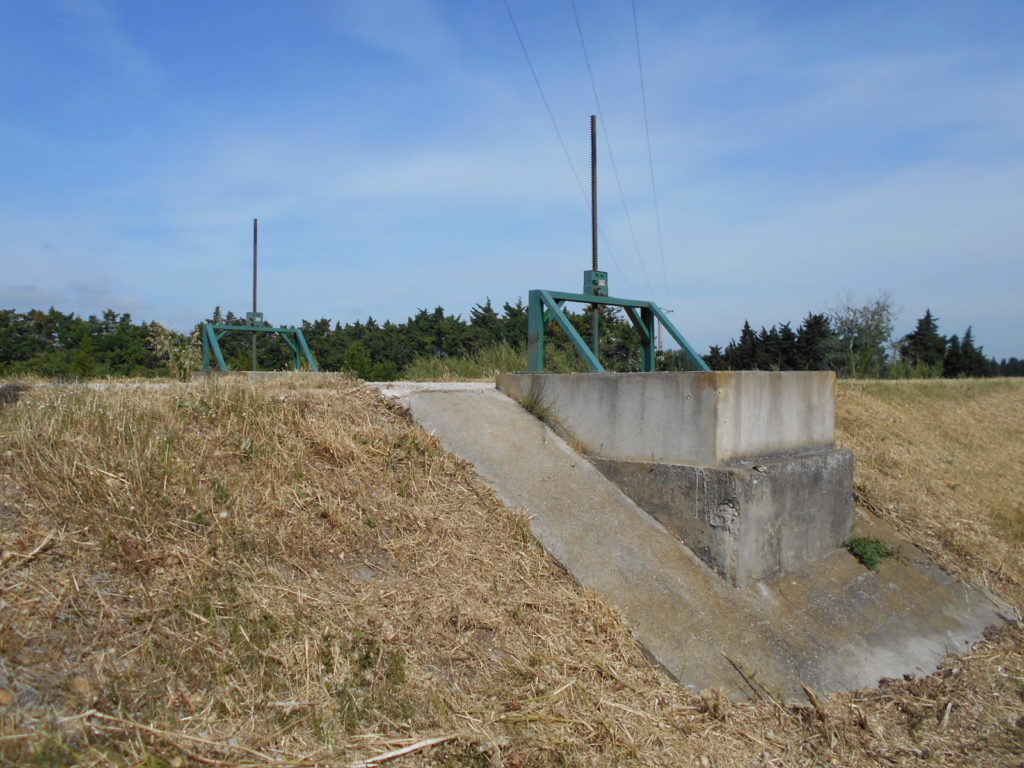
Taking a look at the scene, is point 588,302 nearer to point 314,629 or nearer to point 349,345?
point 314,629

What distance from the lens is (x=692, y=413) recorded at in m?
5.07

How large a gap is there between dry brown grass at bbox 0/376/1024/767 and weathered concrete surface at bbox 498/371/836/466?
1.18 meters

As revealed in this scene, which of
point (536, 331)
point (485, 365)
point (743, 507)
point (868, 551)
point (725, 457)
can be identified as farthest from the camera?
point (485, 365)

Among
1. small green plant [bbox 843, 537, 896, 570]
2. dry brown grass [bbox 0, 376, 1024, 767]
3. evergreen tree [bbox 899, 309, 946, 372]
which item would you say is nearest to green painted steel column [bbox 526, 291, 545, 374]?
dry brown grass [bbox 0, 376, 1024, 767]

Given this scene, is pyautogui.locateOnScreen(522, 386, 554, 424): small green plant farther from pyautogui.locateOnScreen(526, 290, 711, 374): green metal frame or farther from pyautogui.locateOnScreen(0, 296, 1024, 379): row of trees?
pyautogui.locateOnScreen(0, 296, 1024, 379): row of trees

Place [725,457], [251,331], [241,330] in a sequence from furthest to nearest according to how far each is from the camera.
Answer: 1. [251,331]
2. [241,330]
3. [725,457]

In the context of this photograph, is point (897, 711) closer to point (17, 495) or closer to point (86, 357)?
point (17, 495)

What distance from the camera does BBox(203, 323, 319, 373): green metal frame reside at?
10914mm

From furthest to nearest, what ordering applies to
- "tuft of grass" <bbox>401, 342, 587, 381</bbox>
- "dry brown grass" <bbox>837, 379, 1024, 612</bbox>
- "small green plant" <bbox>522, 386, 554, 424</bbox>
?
"tuft of grass" <bbox>401, 342, 587, 381</bbox> < "dry brown grass" <bbox>837, 379, 1024, 612</bbox> < "small green plant" <bbox>522, 386, 554, 424</bbox>

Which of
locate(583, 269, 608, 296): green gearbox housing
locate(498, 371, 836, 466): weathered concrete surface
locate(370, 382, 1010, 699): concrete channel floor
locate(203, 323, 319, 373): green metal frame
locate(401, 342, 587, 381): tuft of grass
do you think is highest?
locate(583, 269, 608, 296): green gearbox housing

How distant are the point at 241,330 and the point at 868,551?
30.8 ft

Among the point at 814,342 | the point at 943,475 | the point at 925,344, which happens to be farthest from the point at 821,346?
the point at 943,475

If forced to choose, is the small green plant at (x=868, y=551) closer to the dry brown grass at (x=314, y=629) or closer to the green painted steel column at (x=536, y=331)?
the dry brown grass at (x=314, y=629)

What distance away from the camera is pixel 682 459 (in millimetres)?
5121
